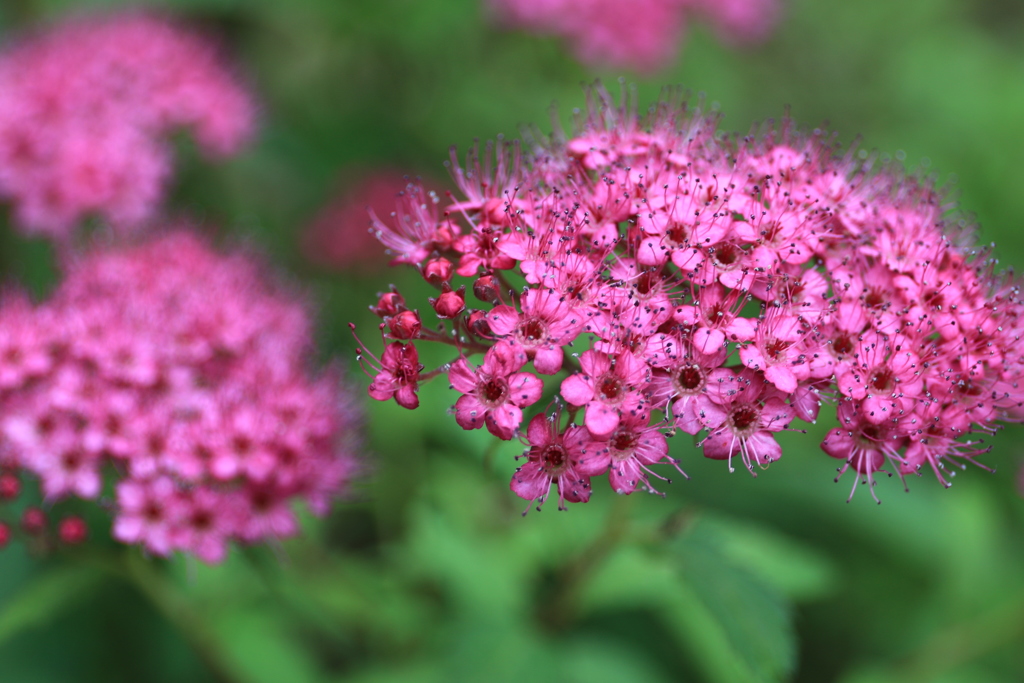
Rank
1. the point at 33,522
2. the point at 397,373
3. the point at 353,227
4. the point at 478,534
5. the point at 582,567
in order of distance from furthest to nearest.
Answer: the point at 353,227, the point at 478,534, the point at 582,567, the point at 33,522, the point at 397,373

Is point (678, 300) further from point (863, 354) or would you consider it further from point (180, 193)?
point (180, 193)

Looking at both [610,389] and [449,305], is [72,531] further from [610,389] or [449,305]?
[610,389]

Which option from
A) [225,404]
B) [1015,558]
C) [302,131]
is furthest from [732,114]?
[225,404]

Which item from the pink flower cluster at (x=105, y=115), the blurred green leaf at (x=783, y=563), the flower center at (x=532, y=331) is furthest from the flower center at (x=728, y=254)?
the pink flower cluster at (x=105, y=115)

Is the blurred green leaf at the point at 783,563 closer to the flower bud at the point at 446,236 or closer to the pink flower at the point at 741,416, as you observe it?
the pink flower at the point at 741,416

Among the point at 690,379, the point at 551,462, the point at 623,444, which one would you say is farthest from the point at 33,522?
the point at 690,379

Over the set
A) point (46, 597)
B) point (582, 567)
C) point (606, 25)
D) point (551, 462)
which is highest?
point (606, 25)
